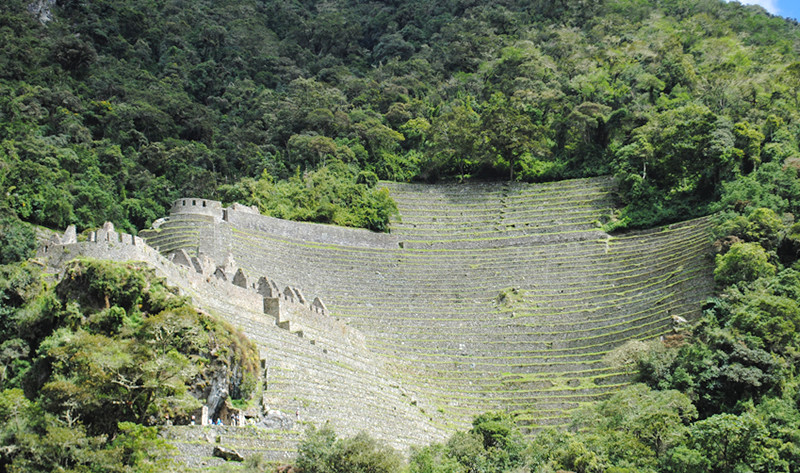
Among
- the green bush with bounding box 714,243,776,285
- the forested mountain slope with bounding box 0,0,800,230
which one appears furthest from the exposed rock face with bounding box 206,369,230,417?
the forested mountain slope with bounding box 0,0,800,230

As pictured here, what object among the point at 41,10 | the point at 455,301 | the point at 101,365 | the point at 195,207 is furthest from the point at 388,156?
the point at 101,365

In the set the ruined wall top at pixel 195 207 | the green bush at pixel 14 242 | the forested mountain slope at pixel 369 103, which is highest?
the forested mountain slope at pixel 369 103

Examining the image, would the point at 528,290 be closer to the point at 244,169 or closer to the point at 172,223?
the point at 172,223

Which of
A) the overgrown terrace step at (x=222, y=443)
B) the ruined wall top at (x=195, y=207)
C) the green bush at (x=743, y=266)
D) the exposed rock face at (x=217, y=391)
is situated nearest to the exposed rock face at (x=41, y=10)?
the ruined wall top at (x=195, y=207)

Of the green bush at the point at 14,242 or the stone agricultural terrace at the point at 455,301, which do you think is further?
the green bush at the point at 14,242

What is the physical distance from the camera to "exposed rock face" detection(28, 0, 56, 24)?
76188mm

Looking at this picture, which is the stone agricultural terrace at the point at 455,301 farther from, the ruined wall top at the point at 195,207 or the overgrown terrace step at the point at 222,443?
the overgrown terrace step at the point at 222,443

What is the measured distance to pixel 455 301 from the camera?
146 feet

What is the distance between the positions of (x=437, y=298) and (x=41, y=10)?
52.5 m

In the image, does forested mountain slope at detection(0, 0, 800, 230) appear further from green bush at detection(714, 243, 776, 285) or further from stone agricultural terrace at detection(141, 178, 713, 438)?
green bush at detection(714, 243, 776, 285)

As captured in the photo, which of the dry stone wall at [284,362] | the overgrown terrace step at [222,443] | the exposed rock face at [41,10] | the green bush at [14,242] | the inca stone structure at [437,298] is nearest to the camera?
the overgrown terrace step at [222,443]

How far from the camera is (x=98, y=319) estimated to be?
24219 mm

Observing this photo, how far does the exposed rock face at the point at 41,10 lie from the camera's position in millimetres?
76188

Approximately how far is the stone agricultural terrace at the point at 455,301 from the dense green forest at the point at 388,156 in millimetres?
2081
